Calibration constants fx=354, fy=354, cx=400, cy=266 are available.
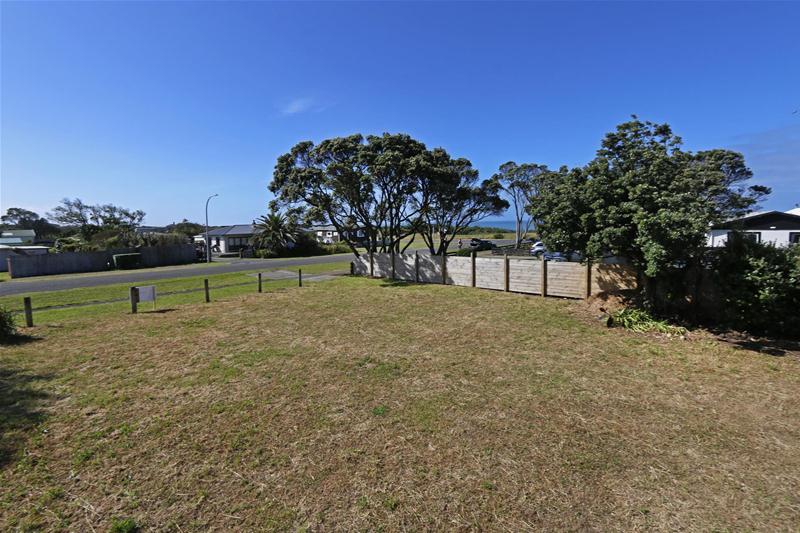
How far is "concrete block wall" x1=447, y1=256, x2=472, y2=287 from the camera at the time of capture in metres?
16.2

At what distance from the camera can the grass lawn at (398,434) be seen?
10.3 feet

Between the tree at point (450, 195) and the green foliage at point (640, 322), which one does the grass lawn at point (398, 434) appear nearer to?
the green foliage at point (640, 322)

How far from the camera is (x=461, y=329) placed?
30.6 ft

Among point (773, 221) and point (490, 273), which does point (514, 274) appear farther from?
point (773, 221)

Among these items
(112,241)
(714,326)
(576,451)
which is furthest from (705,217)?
(112,241)

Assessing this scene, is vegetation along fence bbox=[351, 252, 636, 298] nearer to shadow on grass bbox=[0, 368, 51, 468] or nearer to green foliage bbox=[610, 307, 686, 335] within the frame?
green foliage bbox=[610, 307, 686, 335]

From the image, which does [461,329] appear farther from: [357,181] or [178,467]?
[357,181]

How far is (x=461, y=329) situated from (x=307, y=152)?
49.7 ft

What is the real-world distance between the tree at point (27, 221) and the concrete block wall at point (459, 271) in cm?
9222

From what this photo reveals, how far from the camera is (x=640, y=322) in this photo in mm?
9336

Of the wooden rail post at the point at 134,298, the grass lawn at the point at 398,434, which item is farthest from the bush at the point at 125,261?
the grass lawn at the point at 398,434

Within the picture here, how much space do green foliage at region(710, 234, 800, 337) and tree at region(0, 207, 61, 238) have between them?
102 meters

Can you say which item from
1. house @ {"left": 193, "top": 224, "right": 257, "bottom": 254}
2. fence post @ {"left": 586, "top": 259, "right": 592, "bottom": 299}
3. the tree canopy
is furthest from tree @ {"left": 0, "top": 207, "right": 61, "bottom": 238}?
fence post @ {"left": 586, "top": 259, "right": 592, "bottom": 299}

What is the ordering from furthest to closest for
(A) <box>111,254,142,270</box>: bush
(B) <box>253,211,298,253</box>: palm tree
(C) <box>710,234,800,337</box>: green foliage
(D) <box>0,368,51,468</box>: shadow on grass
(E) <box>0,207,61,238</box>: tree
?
(E) <box>0,207,61,238</box>: tree
(B) <box>253,211,298,253</box>: palm tree
(A) <box>111,254,142,270</box>: bush
(C) <box>710,234,800,337</box>: green foliage
(D) <box>0,368,51,468</box>: shadow on grass
